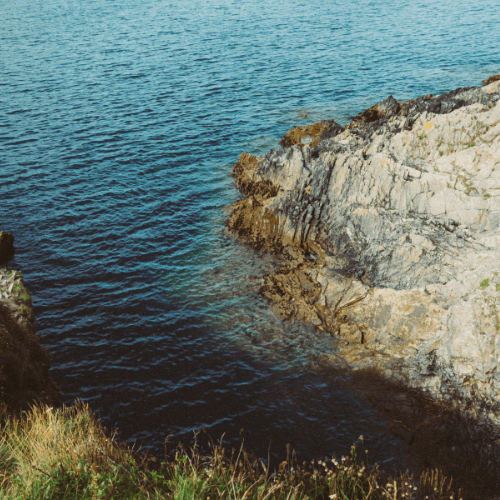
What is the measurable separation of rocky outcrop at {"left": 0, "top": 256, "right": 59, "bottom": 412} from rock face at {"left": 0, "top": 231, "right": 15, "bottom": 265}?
4.63 m

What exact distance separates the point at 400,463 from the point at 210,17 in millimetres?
88877

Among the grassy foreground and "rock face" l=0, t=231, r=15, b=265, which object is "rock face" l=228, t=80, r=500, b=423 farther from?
"rock face" l=0, t=231, r=15, b=265

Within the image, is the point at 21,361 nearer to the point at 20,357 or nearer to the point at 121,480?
the point at 20,357

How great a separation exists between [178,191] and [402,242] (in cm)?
1815

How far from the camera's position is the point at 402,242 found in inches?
877

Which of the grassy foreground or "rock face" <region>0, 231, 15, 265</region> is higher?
the grassy foreground

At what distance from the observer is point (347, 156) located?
91.4 ft

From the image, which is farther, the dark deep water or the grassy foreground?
the dark deep water

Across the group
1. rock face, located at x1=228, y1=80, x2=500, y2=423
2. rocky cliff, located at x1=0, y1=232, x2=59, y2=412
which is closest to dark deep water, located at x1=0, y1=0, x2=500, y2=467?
rocky cliff, located at x1=0, y1=232, x2=59, y2=412

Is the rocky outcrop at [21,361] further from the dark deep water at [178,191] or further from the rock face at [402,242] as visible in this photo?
the rock face at [402,242]

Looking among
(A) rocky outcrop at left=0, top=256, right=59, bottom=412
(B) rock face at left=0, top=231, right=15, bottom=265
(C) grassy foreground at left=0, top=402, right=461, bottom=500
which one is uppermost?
(C) grassy foreground at left=0, top=402, right=461, bottom=500

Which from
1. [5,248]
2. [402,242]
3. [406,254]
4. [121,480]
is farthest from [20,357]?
[402,242]

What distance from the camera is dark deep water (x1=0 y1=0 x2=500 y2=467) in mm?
17938

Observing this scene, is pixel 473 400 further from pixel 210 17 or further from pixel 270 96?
pixel 210 17
